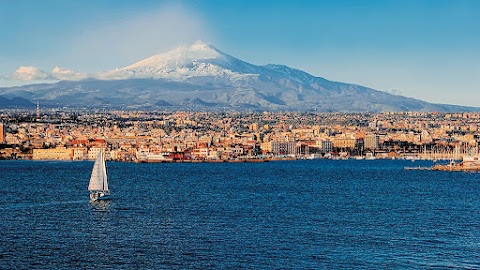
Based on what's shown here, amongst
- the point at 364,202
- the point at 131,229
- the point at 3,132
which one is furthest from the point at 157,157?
the point at 131,229

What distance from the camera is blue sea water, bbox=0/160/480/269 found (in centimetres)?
1816

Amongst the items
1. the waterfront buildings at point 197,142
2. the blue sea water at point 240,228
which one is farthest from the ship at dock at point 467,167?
the blue sea water at point 240,228

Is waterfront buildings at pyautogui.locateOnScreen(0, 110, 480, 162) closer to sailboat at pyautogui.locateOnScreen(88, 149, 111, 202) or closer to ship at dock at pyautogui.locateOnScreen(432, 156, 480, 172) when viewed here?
ship at dock at pyautogui.locateOnScreen(432, 156, 480, 172)

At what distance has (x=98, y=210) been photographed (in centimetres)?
2681

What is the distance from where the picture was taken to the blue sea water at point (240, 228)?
59.6 ft

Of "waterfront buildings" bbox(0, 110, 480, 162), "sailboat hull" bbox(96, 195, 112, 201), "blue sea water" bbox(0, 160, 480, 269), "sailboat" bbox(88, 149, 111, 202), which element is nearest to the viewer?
"blue sea water" bbox(0, 160, 480, 269)

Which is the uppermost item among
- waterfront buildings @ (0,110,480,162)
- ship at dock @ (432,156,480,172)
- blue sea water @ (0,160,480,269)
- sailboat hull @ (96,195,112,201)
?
waterfront buildings @ (0,110,480,162)

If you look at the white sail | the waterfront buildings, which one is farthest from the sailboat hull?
the waterfront buildings

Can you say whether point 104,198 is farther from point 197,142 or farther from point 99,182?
point 197,142

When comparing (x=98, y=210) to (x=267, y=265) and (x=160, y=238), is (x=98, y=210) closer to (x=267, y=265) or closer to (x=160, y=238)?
(x=160, y=238)

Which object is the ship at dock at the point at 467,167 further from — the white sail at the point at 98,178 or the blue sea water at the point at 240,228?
the white sail at the point at 98,178

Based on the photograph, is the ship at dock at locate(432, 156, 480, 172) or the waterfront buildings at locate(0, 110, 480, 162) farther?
the waterfront buildings at locate(0, 110, 480, 162)

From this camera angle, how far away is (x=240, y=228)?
73.7 feet

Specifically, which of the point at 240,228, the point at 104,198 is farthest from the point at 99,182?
the point at 240,228
